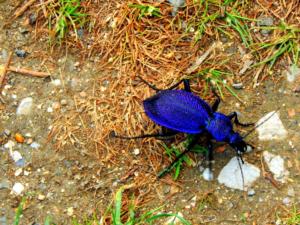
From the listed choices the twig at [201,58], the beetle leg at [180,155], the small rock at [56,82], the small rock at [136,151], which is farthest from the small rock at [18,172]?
the twig at [201,58]

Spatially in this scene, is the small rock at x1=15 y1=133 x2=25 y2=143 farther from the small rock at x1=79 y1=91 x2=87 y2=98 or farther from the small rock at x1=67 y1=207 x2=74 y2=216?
the small rock at x1=67 y1=207 x2=74 y2=216

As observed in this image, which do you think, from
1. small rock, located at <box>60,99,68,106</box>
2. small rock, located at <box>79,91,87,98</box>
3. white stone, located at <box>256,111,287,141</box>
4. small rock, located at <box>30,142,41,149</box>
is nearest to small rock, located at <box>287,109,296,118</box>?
white stone, located at <box>256,111,287,141</box>

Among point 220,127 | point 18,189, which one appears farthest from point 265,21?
point 18,189

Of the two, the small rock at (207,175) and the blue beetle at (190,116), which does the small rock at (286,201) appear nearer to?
the blue beetle at (190,116)

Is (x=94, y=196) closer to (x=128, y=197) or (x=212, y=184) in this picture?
(x=128, y=197)

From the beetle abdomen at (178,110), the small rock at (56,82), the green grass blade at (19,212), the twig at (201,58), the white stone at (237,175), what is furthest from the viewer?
the small rock at (56,82)
